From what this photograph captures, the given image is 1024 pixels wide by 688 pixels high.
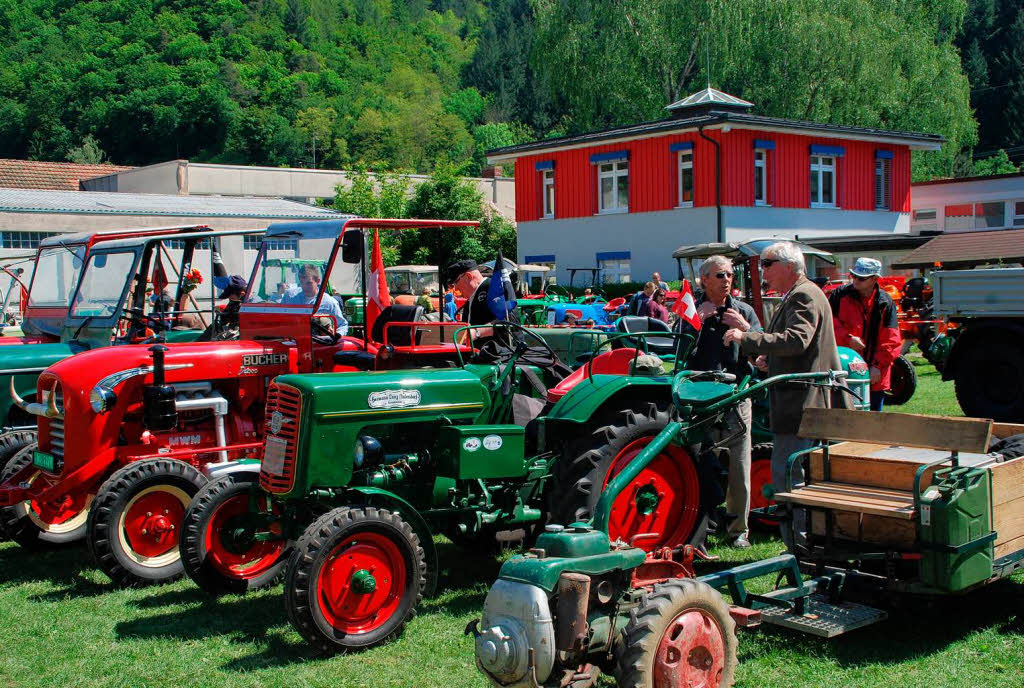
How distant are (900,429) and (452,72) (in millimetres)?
111394

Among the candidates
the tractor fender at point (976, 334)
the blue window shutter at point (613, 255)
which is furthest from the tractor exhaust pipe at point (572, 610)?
the blue window shutter at point (613, 255)

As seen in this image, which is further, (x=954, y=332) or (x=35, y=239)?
(x=35, y=239)

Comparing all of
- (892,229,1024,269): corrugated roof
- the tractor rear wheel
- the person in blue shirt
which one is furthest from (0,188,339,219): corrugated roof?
the tractor rear wheel

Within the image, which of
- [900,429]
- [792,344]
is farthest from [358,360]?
[900,429]

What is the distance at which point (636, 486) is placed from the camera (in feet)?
17.2

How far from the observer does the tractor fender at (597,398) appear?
5.27 meters

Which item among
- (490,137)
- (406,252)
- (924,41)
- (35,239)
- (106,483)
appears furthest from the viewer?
(490,137)

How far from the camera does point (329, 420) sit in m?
4.93

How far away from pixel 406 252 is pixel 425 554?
2764cm


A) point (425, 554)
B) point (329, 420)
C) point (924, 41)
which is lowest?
point (425, 554)

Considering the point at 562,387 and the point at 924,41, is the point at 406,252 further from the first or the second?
the point at 562,387

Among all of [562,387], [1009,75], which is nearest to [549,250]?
[562,387]

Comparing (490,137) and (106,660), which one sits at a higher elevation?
(490,137)

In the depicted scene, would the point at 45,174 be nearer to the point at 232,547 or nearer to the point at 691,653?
the point at 232,547
